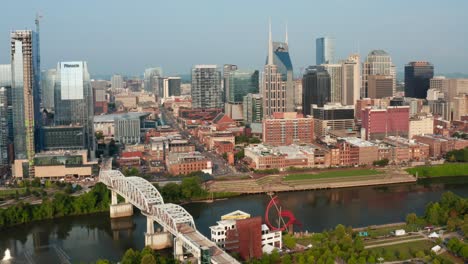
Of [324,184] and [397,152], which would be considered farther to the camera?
[397,152]

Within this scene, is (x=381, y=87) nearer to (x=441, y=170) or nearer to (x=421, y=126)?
(x=421, y=126)

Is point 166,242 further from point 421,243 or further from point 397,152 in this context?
point 397,152

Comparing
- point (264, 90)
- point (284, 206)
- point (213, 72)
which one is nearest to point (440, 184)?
point (284, 206)

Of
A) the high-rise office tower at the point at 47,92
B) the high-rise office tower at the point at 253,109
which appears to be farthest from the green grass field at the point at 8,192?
the high-rise office tower at the point at 47,92

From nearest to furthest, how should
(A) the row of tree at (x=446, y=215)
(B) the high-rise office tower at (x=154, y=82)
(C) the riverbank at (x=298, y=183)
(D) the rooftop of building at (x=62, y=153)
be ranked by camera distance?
(A) the row of tree at (x=446, y=215)
(C) the riverbank at (x=298, y=183)
(D) the rooftop of building at (x=62, y=153)
(B) the high-rise office tower at (x=154, y=82)

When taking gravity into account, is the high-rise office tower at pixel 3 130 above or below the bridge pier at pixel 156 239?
above

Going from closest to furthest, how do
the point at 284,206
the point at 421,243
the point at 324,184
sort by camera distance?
the point at 421,243 → the point at 284,206 → the point at 324,184

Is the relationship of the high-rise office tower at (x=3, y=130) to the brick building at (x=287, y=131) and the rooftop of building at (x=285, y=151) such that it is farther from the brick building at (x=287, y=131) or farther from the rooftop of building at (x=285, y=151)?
the brick building at (x=287, y=131)

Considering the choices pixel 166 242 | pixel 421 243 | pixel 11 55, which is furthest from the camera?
pixel 11 55
